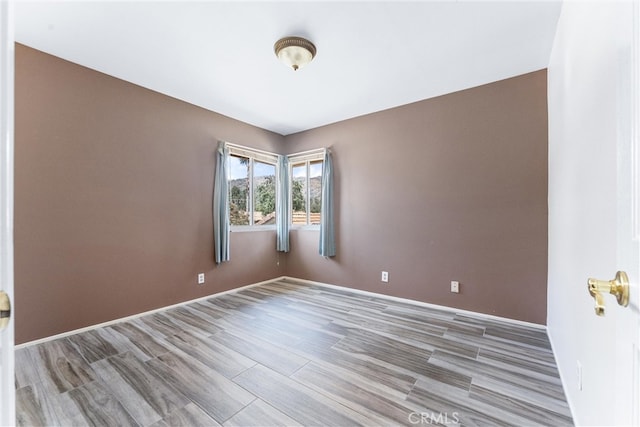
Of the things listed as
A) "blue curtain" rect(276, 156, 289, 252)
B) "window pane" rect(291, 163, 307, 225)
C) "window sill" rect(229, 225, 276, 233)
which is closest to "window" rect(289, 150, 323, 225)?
"window pane" rect(291, 163, 307, 225)

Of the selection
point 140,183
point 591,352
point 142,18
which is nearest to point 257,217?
point 140,183

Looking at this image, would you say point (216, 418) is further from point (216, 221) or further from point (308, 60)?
point (308, 60)

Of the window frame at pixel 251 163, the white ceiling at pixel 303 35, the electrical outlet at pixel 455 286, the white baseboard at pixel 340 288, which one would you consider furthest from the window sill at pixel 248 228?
the electrical outlet at pixel 455 286

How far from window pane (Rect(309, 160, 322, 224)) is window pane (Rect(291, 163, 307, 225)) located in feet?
0.37

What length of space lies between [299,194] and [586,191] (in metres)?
3.74

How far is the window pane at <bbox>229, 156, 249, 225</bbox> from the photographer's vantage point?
13.0 feet

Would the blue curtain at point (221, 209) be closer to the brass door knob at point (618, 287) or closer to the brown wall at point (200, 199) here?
the brown wall at point (200, 199)

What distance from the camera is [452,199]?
121 inches

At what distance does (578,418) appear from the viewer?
135cm

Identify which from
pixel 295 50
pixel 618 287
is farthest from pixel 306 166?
pixel 618 287

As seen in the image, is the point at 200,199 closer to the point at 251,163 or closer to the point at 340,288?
the point at 251,163

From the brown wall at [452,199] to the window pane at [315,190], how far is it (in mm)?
461

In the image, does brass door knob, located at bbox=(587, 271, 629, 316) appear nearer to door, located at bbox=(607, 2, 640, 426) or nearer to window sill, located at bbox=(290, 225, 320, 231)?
door, located at bbox=(607, 2, 640, 426)

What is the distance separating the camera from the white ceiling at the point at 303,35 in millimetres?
1874
